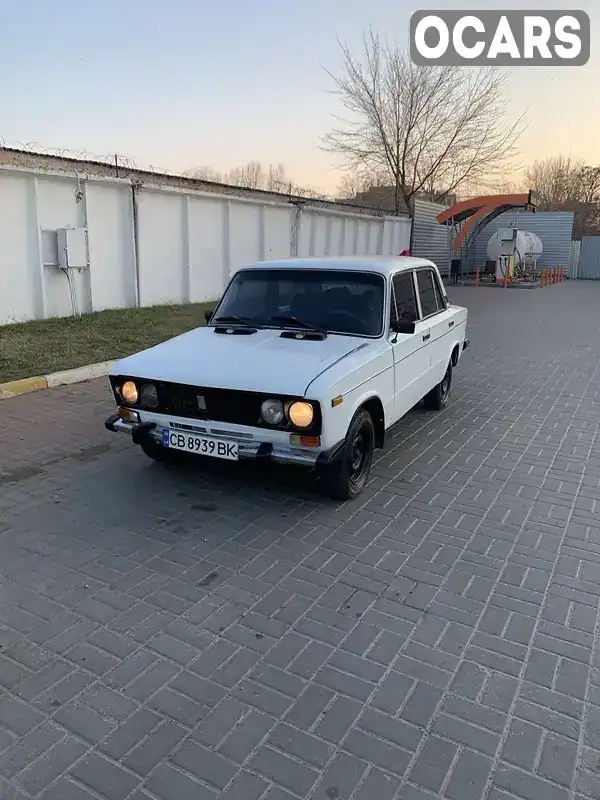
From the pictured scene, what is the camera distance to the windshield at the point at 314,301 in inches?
190

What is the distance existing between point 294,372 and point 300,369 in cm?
6

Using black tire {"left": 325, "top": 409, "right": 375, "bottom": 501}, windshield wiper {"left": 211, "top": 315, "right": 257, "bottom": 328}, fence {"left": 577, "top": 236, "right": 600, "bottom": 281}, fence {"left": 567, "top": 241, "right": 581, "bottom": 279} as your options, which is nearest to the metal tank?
fence {"left": 567, "top": 241, "right": 581, "bottom": 279}

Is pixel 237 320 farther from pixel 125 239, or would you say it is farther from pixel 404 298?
pixel 125 239

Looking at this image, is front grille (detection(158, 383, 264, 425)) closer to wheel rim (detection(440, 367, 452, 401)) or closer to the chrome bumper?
the chrome bumper

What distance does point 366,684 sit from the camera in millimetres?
2559

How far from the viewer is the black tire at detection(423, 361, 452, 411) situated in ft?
22.3

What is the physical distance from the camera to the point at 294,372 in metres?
3.92

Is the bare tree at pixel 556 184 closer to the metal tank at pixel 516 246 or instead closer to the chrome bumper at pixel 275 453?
the metal tank at pixel 516 246

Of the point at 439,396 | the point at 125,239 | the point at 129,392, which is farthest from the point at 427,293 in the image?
the point at 125,239

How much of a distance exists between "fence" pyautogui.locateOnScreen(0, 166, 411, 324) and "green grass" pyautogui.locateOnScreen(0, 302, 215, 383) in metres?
0.53

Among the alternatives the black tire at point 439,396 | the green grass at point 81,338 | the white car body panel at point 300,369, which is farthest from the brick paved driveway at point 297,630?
the green grass at point 81,338

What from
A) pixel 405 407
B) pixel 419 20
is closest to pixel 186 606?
pixel 405 407

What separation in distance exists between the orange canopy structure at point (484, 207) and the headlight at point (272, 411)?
79.0 ft

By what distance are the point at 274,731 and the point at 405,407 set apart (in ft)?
11.3
